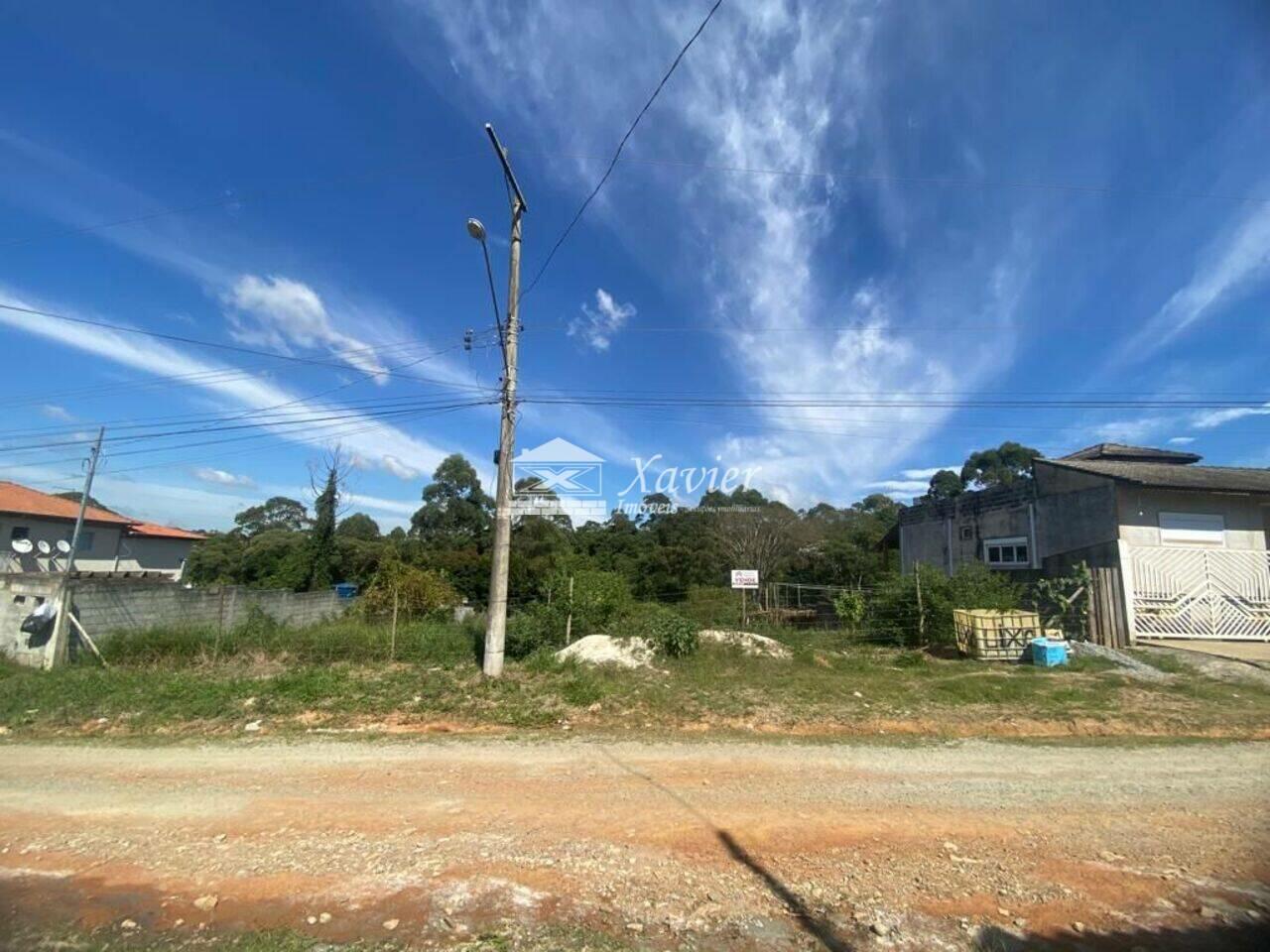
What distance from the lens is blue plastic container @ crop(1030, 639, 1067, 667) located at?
10.8 metres

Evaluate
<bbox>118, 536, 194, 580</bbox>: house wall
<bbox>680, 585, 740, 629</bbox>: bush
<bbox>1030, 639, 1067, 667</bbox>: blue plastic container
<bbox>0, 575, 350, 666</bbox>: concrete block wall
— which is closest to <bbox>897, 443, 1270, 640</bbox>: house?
<bbox>1030, 639, 1067, 667</bbox>: blue plastic container

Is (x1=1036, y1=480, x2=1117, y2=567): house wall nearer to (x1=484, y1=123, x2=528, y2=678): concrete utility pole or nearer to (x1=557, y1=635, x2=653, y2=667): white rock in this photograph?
(x1=557, y1=635, x2=653, y2=667): white rock

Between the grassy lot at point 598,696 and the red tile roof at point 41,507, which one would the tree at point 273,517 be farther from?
the grassy lot at point 598,696

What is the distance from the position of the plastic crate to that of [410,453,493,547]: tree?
31.1 m

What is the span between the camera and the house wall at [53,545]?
89.2 ft

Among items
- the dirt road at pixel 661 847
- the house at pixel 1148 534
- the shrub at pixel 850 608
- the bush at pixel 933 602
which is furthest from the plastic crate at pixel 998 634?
the dirt road at pixel 661 847

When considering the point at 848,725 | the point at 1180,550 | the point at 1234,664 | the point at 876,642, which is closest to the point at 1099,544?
the point at 1180,550

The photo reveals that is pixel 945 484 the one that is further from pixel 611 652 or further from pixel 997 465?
pixel 611 652

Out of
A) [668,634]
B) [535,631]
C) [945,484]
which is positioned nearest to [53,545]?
[535,631]

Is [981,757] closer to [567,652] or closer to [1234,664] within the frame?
[567,652]

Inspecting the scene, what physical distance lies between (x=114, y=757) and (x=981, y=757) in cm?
875

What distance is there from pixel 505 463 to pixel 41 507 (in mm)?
36391

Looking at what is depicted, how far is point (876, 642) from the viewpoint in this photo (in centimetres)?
1371

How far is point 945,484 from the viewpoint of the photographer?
53.3 meters
